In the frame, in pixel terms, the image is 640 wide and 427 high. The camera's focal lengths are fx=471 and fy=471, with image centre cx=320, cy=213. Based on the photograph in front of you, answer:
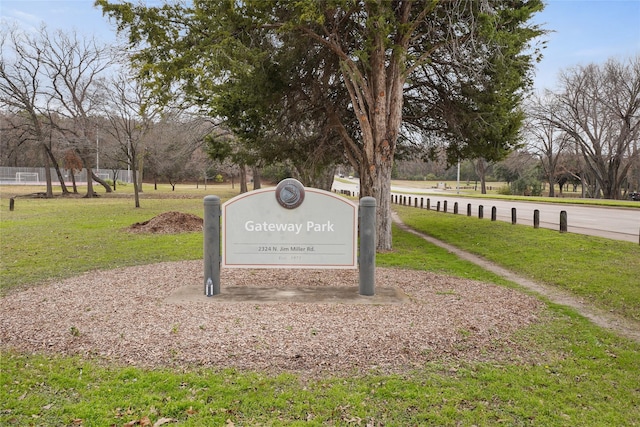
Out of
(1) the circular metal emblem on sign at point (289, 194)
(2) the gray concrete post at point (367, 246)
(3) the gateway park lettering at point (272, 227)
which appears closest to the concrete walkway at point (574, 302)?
(2) the gray concrete post at point (367, 246)

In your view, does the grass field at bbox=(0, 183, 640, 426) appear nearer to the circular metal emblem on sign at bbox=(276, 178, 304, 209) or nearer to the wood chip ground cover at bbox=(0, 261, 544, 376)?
the wood chip ground cover at bbox=(0, 261, 544, 376)

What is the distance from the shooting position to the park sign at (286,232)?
22.9 ft

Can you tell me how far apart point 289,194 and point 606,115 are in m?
41.4

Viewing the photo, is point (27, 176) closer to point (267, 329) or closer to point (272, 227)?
point (272, 227)

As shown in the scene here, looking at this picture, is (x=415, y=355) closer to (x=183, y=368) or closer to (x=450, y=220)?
(x=183, y=368)

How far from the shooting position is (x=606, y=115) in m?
39.4

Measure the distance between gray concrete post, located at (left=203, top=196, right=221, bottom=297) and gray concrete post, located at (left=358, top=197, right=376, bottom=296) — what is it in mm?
2114

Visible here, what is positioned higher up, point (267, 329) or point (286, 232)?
point (286, 232)

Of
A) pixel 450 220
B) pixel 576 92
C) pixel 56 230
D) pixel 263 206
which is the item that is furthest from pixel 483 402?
pixel 576 92

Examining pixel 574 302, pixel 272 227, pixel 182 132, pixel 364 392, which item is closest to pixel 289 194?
pixel 272 227

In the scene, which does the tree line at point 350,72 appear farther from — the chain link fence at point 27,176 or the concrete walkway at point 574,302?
the chain link fence at point 27,176

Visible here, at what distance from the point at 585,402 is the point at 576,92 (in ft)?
144

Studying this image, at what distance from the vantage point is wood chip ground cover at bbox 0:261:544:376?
15.4 ft

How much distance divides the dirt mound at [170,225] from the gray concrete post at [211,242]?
9.19 metres
